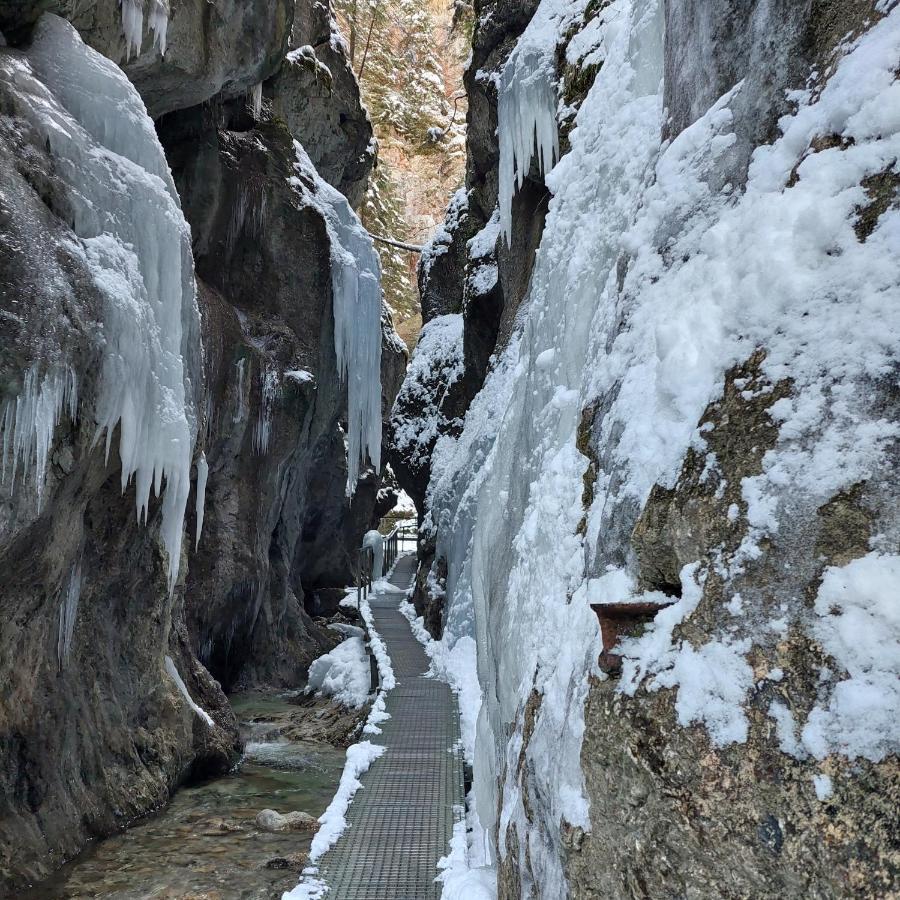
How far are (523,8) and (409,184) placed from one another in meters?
23.2

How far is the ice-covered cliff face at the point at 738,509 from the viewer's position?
165 cm

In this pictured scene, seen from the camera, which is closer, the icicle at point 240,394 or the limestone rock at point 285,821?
the limestone rock at point 285,821

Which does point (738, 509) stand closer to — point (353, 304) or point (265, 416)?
point (265, 416)

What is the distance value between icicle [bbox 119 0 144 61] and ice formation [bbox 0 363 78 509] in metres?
5.17

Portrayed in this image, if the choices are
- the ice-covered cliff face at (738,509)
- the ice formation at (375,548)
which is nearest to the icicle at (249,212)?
the ice formation at (375,548)

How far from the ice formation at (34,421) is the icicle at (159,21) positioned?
5.62 metres

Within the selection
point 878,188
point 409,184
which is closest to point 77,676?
point 878,188

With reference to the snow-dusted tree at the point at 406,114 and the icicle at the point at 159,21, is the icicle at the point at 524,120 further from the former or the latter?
the snow-dusted tree at the point at 406,114

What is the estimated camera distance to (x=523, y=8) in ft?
42.2

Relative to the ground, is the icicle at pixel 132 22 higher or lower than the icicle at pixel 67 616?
higher

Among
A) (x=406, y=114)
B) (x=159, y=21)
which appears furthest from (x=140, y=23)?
(x=406, y=114)

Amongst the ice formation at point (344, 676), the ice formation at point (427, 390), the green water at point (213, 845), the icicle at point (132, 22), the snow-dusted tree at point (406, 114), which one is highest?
the snow-dusted tree at point (406, 114)

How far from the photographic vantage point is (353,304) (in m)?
16.7

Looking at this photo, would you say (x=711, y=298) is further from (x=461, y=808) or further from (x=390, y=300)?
(x=390, y=300)
